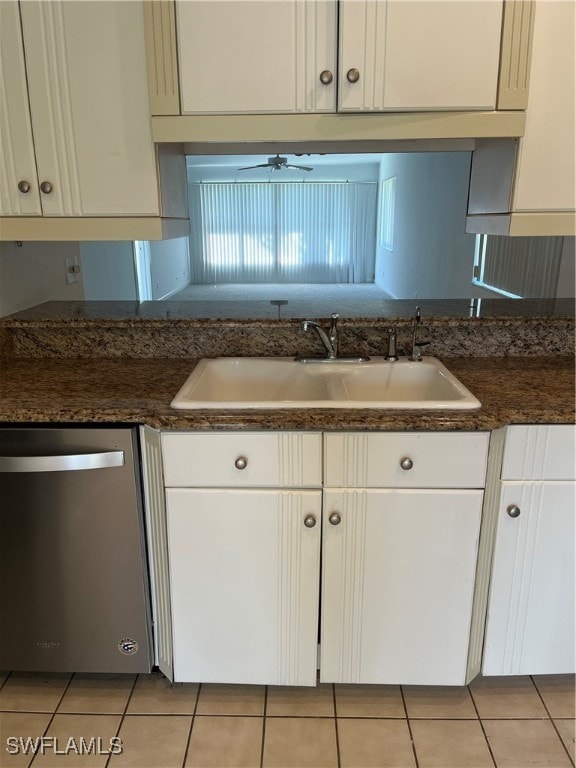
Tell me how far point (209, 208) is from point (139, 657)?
7087 mm

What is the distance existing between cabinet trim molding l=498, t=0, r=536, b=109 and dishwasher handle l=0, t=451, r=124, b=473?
4.40ft

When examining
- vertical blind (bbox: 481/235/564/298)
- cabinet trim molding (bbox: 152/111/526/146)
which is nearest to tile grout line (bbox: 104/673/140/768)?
cabinet trim molding (bbox: 152/111/526/146)

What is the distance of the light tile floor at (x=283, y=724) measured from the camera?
1430 mm

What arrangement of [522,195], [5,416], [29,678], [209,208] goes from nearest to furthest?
[5,416] < [522,195] < [29,678] < [209,208]

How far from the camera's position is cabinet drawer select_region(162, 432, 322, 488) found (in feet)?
4.45

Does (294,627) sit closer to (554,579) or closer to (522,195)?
(554,579)

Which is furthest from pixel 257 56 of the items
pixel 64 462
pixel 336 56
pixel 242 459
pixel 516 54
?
pixel 64 462

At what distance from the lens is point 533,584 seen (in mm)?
1462

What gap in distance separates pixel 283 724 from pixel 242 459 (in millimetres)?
782

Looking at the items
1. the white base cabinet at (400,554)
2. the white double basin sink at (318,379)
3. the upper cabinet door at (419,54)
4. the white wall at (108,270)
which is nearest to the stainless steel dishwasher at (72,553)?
the white double basin sink at (318,379)

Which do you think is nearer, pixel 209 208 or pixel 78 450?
pixel 78 450

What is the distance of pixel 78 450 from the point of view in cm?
138

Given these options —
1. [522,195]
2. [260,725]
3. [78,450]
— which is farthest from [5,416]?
[522,195]

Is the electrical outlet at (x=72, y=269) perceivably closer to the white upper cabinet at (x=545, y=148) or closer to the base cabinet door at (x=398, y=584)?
the base cabinet door at (x=398, y=584)
